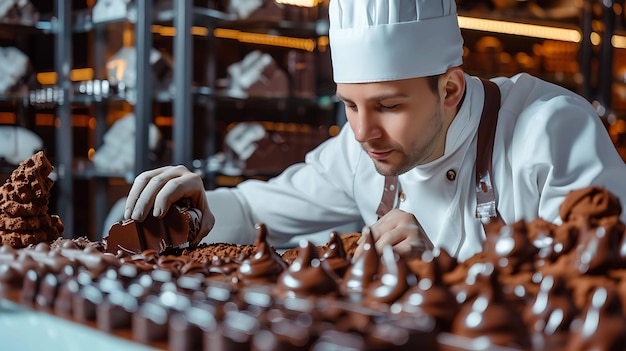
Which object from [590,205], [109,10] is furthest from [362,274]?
[109,10]

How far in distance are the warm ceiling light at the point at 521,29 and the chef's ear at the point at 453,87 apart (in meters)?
2.95

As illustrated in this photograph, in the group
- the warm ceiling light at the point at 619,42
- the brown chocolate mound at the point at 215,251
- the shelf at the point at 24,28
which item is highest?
the warm ceiling light at the point at 619,42

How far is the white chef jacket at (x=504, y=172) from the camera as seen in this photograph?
5.54ft

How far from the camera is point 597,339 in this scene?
1.91 ft

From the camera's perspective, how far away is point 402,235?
4.01 feet

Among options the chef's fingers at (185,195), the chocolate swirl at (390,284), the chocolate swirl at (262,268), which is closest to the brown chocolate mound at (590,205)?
the chocolate swirl at (390,284)

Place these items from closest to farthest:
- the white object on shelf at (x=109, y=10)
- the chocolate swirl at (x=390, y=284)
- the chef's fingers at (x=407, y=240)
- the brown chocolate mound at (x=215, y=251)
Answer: the chocolate swirl at (x=390, y=284) < the chef's fingers at (x=407, y=240) < the brown chocolate mound at (x=215, y=251) < the white object on shelf at (x=109, y=10)

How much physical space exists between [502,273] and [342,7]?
1.02 metres

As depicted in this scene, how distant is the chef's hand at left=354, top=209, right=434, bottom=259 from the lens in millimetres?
1185

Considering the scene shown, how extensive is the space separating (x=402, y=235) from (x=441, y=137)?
0.60m

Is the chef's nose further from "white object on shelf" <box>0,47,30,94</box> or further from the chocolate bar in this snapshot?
"white object on shelf" <box>0,47,30,94</box>

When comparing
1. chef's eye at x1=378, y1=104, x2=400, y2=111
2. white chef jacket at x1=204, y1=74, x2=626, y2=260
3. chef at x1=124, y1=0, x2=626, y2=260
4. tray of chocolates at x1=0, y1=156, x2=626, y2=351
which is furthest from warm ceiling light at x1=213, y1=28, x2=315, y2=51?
tray of chocolates at x1=0, y1=156, x2=626, y2=351

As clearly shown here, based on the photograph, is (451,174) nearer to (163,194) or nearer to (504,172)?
(504,172)

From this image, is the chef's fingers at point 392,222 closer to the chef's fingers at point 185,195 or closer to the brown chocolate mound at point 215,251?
the brown chocolate mound at point 215,251
